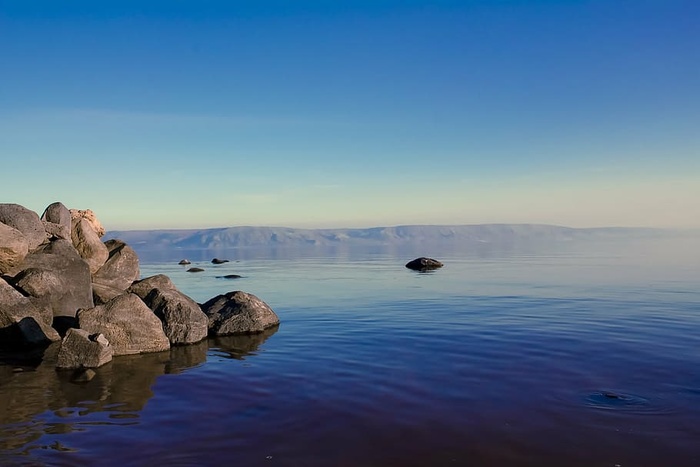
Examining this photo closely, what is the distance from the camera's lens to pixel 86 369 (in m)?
15.9

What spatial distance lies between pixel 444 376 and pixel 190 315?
11.3 metres

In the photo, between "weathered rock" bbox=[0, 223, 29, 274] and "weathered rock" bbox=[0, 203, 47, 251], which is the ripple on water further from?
"weathered rock" bbox=[0, 203, 47, 251]

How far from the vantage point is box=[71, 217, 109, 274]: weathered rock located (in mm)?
26438

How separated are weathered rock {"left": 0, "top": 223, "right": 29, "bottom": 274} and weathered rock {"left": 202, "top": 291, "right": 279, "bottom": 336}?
8.18 m

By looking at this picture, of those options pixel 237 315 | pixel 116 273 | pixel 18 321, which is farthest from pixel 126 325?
pixel 116 273

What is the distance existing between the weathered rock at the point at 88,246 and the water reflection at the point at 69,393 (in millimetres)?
8409

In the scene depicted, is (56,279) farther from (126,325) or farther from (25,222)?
(126,325)

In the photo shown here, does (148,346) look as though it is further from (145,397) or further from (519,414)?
(519,414)

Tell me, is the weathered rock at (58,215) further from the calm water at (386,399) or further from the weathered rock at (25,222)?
the calm water at (386,399)

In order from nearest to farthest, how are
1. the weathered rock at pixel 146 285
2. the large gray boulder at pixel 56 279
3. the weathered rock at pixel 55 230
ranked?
the large gray boulder at pixel 56 279
the weathered rock at pixel 146 285
the weathered rock at pixel 55 230

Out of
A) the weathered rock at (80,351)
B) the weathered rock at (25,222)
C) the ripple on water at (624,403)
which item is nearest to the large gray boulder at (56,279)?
the weathered rock at (25,222)

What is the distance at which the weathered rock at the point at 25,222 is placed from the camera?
879 inches

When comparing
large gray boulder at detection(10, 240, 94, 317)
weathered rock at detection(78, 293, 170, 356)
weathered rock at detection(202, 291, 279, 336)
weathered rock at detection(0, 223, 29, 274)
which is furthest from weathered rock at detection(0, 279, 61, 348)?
weathered rock at detection(202, 291, 279, 336)

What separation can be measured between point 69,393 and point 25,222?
1269cm
